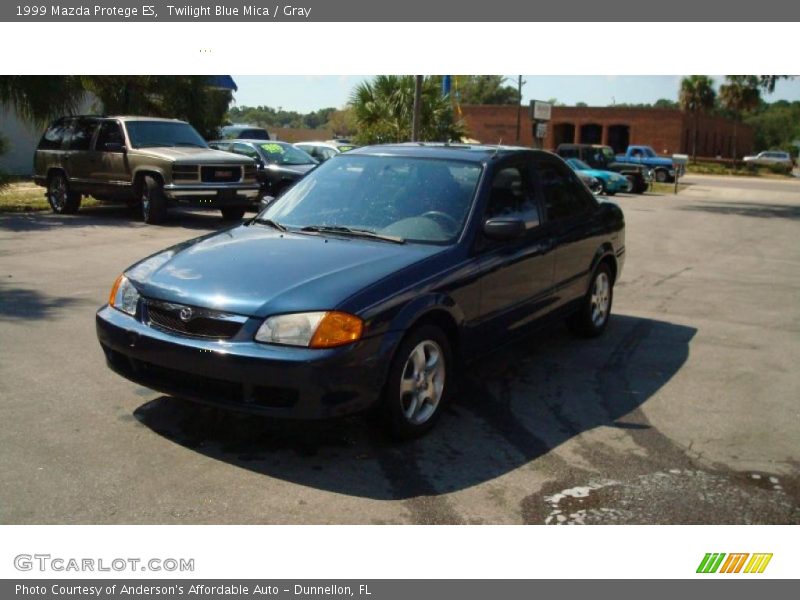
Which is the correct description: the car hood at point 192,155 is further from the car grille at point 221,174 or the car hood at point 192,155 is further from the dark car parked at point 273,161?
the dark car parked at point 273,161

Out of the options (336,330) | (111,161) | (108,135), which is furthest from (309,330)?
(108,135)

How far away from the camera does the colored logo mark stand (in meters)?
3.54

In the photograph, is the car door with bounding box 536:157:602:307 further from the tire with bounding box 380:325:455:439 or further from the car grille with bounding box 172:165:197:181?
the car grille with bounding box 172:165:197:181

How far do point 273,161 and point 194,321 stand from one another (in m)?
13.9

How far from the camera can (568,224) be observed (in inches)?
254

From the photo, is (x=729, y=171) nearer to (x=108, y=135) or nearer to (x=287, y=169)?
(x=287, y=169)

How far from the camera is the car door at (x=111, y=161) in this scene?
14391mm

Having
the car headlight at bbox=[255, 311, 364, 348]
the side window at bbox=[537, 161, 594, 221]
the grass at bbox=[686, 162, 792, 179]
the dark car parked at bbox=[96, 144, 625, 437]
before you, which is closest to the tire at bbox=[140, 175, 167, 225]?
the dark car parked at bbox=[96, 144, 625, 437]

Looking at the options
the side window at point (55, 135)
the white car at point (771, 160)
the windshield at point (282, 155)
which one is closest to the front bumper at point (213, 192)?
the side window at point (55, 135)

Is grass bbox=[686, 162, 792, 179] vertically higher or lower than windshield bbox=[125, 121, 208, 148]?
higher

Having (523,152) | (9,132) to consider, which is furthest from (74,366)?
(9,132)

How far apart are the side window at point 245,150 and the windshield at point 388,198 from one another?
12.4 m

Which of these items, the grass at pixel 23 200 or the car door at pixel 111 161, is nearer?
the car door at pixel 111 161

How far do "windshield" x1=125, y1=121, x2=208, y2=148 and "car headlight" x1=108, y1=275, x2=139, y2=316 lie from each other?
33.8 ft
